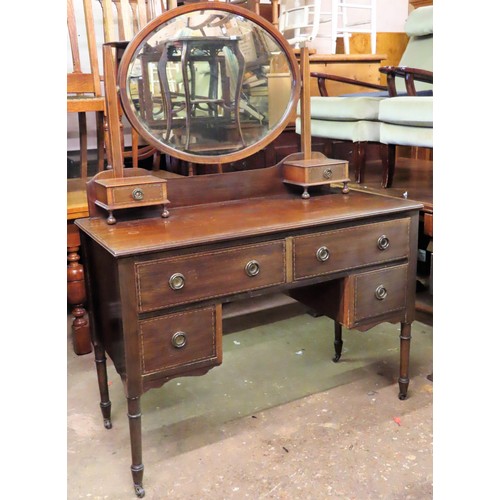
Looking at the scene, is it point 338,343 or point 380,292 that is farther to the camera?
point 338,343

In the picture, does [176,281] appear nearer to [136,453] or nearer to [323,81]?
[136,453]

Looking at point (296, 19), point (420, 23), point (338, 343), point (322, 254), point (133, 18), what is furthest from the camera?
point (296, 19)

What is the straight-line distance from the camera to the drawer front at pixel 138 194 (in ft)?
5.61

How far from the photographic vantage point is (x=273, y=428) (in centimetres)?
194

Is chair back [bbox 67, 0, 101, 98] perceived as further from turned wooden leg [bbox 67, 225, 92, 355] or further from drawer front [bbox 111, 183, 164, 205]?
drawer front [bbox 111, 183, 164, 205]

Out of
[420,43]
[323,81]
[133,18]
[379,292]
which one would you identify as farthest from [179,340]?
[420,43]

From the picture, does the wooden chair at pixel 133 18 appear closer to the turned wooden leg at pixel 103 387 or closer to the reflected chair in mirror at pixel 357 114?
the reflected chair in mirror at pixel 357 114

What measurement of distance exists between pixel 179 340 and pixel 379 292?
0.73 meters

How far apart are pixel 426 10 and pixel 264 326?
2213mm

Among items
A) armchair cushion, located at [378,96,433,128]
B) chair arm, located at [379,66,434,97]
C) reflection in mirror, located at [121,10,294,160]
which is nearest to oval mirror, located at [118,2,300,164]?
reflection in mirror, located at [121,10,294,160]

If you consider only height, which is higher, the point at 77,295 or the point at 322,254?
the point at 322,254

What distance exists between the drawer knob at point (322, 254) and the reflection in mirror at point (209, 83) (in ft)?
1.61

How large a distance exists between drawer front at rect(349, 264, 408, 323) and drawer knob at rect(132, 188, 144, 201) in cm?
73

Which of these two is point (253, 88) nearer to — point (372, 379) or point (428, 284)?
point (372, 379)
